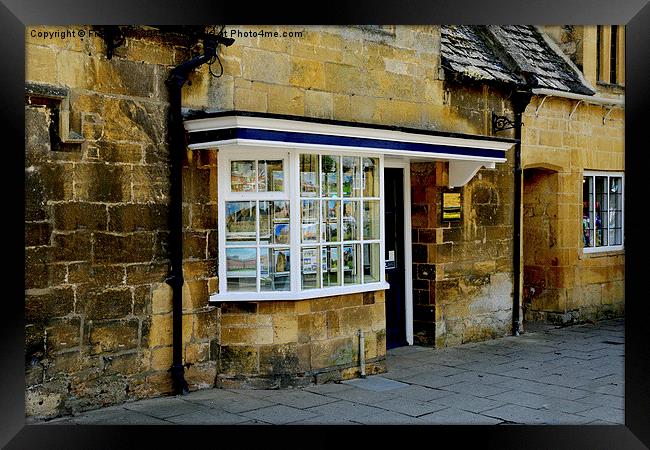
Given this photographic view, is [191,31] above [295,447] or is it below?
above

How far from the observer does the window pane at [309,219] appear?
8.41 meters

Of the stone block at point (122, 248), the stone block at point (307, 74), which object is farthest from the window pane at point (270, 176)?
the stone block at point (122, 248)

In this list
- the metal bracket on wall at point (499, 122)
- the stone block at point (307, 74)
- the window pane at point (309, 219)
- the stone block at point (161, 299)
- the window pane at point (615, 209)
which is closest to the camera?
the stone block at point (161, 299)

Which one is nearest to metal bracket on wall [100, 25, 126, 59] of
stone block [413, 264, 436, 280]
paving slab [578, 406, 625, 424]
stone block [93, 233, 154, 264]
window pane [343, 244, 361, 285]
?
stone block [93, 233, 154, 264]

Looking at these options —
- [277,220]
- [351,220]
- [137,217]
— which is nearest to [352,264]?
[351,220]

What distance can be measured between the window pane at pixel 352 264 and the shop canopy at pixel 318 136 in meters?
1.11

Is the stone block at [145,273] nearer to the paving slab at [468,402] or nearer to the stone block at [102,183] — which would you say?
the stone block at [102,183]

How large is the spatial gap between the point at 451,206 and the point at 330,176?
274 cm

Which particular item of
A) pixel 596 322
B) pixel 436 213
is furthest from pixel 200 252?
pixel 596 322

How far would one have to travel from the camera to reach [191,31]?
7.85 metres

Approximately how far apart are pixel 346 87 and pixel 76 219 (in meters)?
3.65

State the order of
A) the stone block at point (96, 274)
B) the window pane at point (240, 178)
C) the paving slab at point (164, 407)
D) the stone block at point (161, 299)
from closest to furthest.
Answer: the stone block at point (96, 274)
the paving slab at point (164, 407)
the stone block at point (161, 299)
the window pane at point (240, 178)

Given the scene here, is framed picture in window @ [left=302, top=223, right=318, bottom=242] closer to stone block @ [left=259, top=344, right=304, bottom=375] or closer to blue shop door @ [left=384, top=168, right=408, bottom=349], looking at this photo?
stone block @ [left=259, top=344, right=304, bottom=375]
